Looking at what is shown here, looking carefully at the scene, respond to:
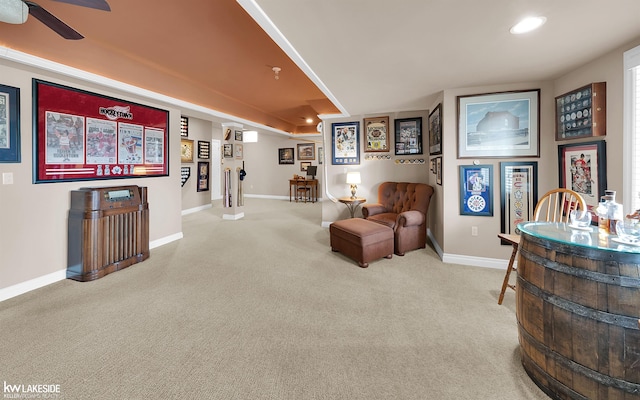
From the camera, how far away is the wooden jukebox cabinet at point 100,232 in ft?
10.1

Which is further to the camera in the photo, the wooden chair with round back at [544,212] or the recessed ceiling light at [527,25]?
the wooden chair with round back at [544,212]

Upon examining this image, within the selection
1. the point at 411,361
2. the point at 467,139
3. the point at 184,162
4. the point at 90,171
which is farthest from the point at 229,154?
the point at 411,361

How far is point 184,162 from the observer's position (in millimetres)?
7148

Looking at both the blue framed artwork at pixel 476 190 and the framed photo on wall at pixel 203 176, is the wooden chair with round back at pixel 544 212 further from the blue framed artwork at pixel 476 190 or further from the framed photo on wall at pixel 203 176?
the framed photo on wall at pixel 203 176

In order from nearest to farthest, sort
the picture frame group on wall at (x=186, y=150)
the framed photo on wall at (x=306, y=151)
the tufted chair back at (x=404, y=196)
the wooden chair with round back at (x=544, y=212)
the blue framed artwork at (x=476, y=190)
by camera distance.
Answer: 1. the wooden chair with round back at (x=544, y=212)
2. the blue framed artwork at (x=476, y=190)
3. the tufted chair back at (x=404, y=196)
4. the picture frame group on wall at (x=186, y=150)
5. the framed photo on wall at (x=306, y=151)

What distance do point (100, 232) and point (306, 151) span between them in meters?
7.39

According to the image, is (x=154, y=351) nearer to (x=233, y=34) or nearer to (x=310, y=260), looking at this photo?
(x=310, y=260)

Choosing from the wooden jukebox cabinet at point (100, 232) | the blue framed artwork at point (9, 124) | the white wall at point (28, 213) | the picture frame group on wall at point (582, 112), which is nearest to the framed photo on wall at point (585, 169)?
the picture frame group on wall at point (582, 112)

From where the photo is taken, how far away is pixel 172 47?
338cm

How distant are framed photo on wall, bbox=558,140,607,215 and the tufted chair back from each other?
1.62 m

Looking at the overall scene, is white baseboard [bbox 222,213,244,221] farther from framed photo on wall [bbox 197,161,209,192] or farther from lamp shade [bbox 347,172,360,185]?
lamp shade [bbox 347,172,360,185]

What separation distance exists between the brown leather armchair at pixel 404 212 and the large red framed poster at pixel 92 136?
11.9ft

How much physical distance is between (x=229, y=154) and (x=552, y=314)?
6502 mm

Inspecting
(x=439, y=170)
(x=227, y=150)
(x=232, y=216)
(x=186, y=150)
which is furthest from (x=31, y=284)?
(x=439, y=170)
